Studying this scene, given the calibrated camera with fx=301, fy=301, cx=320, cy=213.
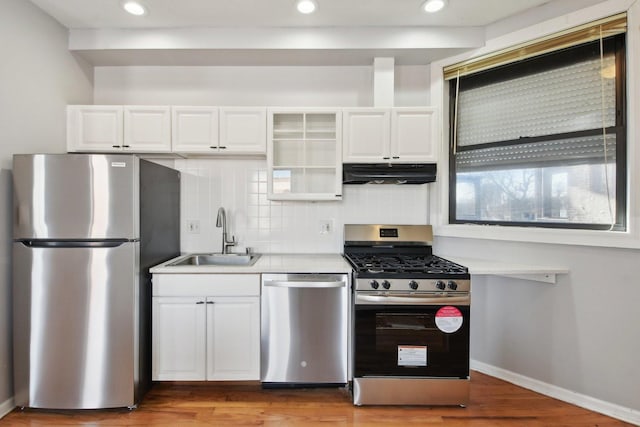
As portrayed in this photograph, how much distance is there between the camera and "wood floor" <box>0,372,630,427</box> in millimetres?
1843

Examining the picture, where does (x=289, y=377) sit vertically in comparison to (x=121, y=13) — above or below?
below

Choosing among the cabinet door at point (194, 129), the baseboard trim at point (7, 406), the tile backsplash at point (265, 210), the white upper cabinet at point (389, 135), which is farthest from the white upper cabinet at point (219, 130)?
the baseboard trim at point (7, 406)

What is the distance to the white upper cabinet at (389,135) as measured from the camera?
2418mm

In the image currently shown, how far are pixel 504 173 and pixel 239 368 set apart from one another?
8.13 ft

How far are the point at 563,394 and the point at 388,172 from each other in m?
A: 1.96

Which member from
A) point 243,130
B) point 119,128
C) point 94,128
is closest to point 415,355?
point 243,130

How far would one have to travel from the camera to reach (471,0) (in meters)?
2.10

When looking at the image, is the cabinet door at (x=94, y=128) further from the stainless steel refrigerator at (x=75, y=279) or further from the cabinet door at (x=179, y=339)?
the cabinet door at (x=179, y=339)

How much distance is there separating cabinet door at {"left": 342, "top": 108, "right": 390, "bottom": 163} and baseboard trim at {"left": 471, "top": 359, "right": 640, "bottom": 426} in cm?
187

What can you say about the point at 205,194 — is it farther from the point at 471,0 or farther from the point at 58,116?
the point at 471,0

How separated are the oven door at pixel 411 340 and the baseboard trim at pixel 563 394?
65 centimetres

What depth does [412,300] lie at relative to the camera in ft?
6.32

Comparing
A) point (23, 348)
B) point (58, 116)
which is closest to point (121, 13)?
point (58, 116)

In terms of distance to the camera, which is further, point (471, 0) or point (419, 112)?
point (419, 112)
